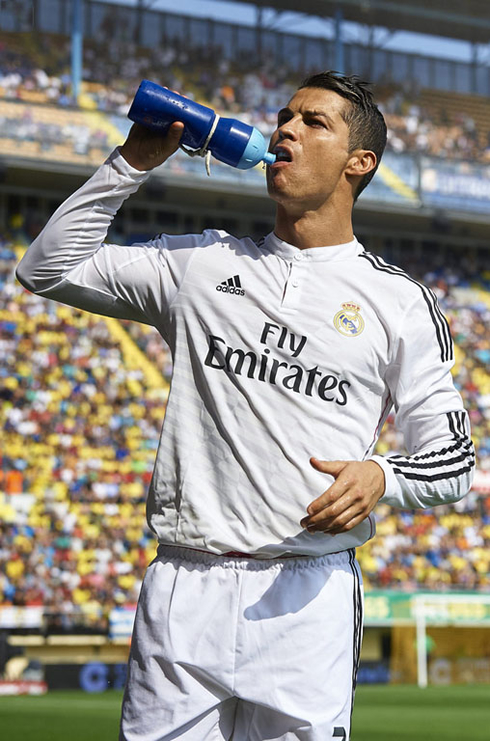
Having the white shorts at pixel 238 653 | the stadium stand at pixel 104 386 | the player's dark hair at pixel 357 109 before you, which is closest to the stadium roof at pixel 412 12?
the stadium stand at pixel 104 386

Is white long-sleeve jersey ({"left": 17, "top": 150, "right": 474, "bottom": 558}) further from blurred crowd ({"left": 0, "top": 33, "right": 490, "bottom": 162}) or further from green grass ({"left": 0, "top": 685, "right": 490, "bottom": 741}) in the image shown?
blurred crowd ({"left": 0, "top": 33, "right": 490, "bottom": 162})

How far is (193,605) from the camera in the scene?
9.81 ft

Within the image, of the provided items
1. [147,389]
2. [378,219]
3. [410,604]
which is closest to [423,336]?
[410,604]

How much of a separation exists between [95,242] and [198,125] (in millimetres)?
420

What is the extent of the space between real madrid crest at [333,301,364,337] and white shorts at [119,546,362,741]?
62 centimetres

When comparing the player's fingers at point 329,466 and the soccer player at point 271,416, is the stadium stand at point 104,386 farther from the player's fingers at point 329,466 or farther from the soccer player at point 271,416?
the player's fingers at point 329,466

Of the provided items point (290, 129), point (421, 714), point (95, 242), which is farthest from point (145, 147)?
point (421, 714)

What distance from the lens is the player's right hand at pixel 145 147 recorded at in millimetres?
3139

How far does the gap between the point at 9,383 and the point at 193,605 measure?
19.4 metres

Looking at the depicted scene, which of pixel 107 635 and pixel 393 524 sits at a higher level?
pixel 393 524

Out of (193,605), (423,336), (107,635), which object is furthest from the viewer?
(107,635)

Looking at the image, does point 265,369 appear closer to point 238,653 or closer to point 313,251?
point 313,251

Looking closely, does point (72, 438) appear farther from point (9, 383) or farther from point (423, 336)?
point (423, 336)

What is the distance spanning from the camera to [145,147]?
10.3 feet
